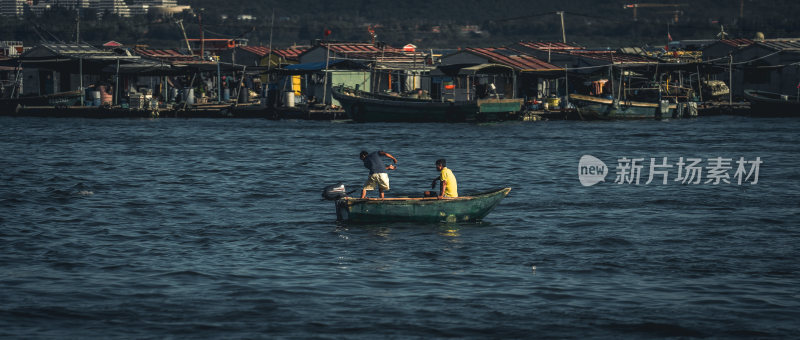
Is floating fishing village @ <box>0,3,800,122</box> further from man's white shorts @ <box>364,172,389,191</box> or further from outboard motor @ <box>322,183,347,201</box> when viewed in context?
outboard motor @ <box>322,183,347,201</box>

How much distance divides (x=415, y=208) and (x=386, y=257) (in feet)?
10.2

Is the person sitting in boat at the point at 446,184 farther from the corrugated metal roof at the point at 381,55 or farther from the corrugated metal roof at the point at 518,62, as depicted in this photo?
the corrugated metal roof at the point at 518,62

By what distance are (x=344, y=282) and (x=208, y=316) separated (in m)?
3.04

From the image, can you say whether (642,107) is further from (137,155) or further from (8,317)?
(8,317)

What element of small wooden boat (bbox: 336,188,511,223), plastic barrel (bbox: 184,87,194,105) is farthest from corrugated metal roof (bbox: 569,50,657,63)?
small wooden boat (bbox: 336,188,511,223)

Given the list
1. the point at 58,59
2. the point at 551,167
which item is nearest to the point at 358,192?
the point at 551,167

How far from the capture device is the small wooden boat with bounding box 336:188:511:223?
23.6 m

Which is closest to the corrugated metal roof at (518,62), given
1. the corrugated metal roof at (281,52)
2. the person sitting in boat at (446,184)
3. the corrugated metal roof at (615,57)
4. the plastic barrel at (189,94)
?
the corrugated metal roof at (615,57)

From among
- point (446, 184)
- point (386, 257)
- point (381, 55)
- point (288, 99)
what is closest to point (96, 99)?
point (288, 99)

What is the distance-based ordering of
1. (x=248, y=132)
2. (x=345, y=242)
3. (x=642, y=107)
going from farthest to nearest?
(x=642, y=107) < (x=248, y=132) < (x=345, y=242)

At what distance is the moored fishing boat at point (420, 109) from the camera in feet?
190

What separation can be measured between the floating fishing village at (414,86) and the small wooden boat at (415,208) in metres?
33.4

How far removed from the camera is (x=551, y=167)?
3959cm

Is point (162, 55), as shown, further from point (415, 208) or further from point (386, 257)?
point (386, 257)
